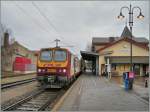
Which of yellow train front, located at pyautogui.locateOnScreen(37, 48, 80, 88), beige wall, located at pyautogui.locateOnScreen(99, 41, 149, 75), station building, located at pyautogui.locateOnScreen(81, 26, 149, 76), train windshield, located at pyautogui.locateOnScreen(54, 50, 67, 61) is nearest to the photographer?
yellow train front, located at pyautogui.locateOnScreen(37, 48, 80, 88)

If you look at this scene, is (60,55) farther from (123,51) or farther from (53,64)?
(123,51)

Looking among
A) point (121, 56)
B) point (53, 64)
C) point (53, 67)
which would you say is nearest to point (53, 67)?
point (53, 67)

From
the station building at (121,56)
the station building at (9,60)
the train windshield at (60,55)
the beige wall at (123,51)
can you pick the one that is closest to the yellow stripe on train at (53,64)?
the train windshield at (60,55)

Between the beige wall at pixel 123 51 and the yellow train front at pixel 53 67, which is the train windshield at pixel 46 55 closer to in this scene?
the yellow train front at pixel 53 67

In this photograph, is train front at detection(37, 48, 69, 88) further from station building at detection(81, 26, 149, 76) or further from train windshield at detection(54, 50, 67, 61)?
station building at detection(81, 26, 149, 76)

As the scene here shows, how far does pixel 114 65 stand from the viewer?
50938 mm

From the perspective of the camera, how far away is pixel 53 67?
2255cm

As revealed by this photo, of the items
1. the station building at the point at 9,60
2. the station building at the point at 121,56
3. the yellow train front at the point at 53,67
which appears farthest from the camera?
the station building at the point at 9,60

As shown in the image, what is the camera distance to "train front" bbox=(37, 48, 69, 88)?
22.1 meters

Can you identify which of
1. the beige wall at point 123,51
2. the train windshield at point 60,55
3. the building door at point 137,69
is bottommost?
the building door at point 137,69

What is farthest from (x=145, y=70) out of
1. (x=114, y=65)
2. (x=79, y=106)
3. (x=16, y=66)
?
(x=79, y=106)

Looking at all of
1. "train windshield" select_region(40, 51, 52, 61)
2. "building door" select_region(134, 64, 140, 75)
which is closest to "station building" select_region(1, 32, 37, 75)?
"building door" select_region(134, 64, 140, 75)

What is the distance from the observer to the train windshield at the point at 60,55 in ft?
75.0

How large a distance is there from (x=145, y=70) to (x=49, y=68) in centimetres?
3086
